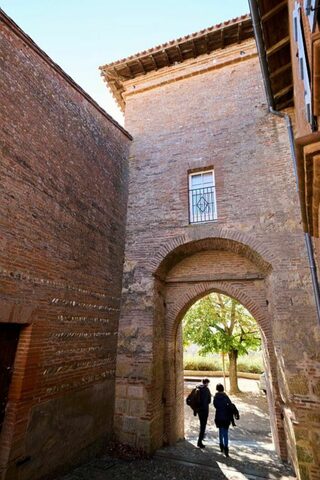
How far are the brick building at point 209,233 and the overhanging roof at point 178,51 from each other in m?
0.03

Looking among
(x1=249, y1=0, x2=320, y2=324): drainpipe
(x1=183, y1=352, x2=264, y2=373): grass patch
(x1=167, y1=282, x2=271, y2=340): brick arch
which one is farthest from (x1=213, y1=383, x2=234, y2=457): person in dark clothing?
(x1=183, y1=352, x2=264, y2=373): grass patch

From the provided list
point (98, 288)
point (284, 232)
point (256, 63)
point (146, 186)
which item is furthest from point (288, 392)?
point (256, 63)

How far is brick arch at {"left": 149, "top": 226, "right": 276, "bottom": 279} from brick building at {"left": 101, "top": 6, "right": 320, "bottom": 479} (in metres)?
0.03

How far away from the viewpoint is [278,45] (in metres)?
6.05

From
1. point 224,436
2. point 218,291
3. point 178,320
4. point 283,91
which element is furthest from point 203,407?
point 283,91

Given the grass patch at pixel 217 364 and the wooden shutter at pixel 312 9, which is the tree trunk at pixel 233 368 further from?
the wooden shutter at pixel 312 9

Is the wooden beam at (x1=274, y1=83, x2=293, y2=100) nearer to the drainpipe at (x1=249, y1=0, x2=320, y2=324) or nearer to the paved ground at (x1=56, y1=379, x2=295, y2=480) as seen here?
the drainpipe at (x1=249, y1=0, x2=320, y2=324)

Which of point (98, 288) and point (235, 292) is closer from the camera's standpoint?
point (98, 288)

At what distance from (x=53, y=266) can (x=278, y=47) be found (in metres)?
6.67

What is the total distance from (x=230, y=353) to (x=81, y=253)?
10.5 m

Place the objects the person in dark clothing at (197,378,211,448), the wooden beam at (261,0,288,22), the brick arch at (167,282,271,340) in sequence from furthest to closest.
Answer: the person in dark clothing at (197,378,211,448) < the brick arch at (167,282,271,340) < the wooden beam at (261,0,288,22)

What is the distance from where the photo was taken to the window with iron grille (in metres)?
7.08

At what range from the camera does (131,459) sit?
18.5 ft

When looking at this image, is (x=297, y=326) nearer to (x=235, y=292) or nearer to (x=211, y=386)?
(x=235, y=292)
